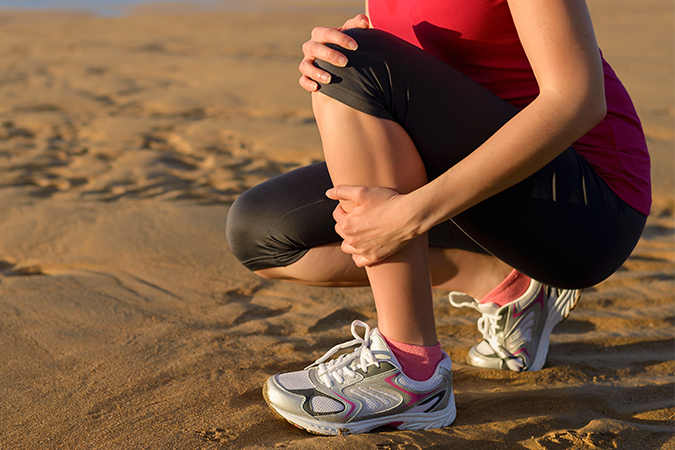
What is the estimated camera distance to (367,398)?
123 cm

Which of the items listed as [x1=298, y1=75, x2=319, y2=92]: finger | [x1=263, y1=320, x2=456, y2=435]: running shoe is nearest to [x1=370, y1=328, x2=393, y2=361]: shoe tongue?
[x1=263, y1=320, x2=456, y2=435]: running shoe

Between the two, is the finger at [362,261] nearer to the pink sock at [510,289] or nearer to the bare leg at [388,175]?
the bare leg at [388,175]

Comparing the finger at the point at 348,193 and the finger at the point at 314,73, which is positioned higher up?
the finger at the point at 314,73

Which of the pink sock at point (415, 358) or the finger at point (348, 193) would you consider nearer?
the finger at point (348, 193)

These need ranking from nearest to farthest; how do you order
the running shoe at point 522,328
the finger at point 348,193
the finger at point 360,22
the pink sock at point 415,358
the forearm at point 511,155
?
the forearm at point 511,155, the finger at point 348,193, the pink sock at point 415,358, the finger at point 360,22, the running shoe at point 522,328

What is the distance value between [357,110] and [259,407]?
0.69 meters

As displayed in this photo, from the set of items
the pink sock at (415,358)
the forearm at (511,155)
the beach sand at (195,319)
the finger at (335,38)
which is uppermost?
the finger at (335,38)

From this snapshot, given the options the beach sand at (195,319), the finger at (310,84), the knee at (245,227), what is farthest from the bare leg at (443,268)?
the finger at (310,84)

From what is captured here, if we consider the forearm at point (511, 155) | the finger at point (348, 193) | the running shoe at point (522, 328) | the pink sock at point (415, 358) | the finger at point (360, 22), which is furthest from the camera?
the running shoe at point (522, 328)

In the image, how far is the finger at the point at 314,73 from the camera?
115 centimetres

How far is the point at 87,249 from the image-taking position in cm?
220

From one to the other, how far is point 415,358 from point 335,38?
0.68 metres

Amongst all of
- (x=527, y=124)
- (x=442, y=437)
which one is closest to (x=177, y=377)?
(x=442, y=437)

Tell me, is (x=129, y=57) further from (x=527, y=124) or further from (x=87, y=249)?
(x=527, y=124)
